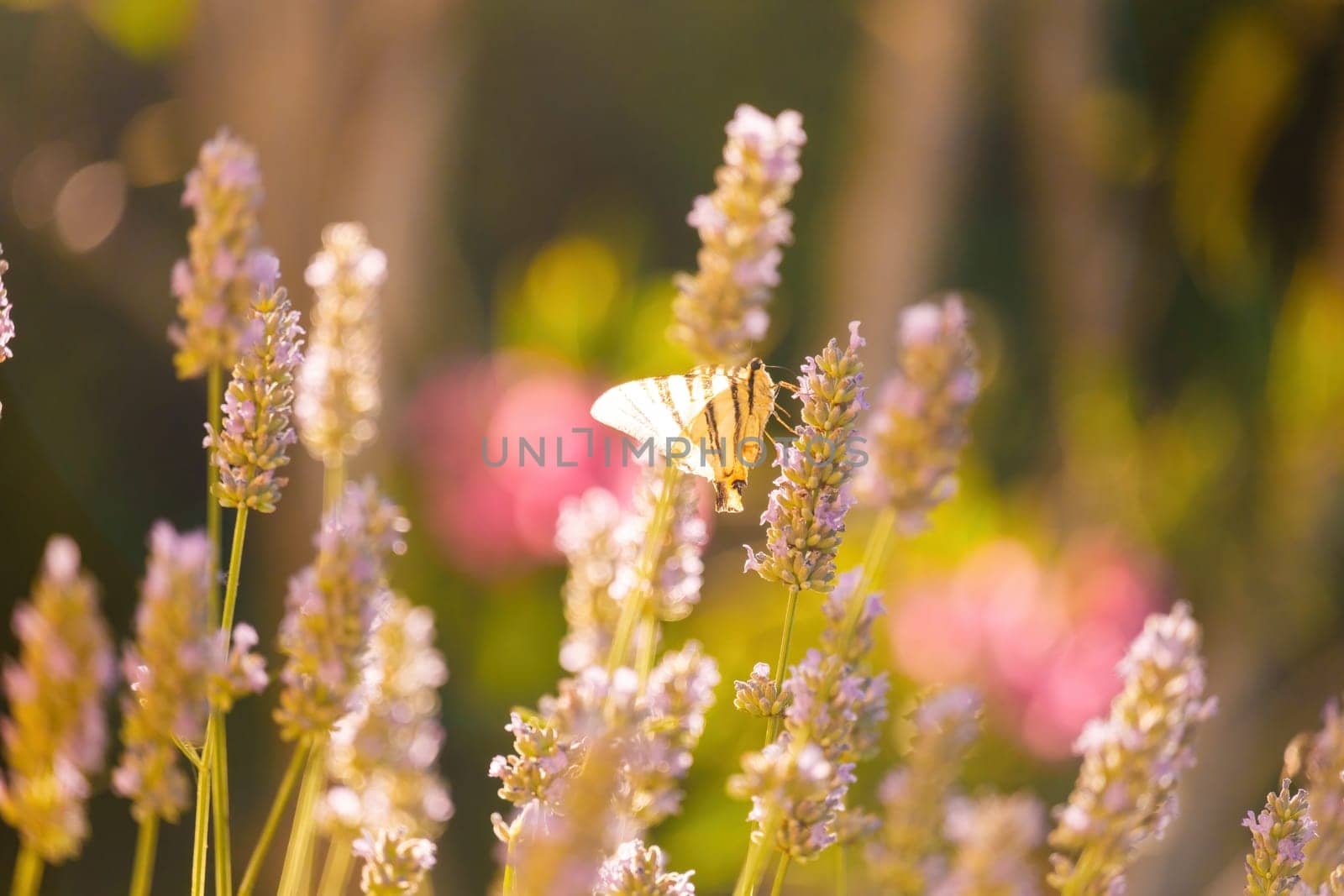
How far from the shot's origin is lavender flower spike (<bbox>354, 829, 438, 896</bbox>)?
1.04ft

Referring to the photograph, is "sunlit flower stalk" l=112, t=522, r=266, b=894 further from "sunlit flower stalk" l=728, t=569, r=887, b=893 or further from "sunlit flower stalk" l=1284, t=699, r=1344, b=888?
"sunlit flower stalk" l=1284, t=699, r=1344, b=888

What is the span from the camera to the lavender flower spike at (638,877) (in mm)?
333

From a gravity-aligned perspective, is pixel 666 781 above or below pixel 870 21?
below

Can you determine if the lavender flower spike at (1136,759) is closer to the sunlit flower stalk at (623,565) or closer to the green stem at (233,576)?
the sunlit flower stalk at (623,565)

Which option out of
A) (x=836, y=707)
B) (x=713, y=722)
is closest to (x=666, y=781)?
(x=836, y=707)

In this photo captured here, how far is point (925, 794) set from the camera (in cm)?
29

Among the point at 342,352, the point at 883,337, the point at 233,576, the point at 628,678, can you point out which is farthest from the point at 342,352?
the point at 883,337

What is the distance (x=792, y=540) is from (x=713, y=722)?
830 mm

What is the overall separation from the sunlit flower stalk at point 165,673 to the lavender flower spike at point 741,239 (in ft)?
0.53

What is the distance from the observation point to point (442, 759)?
5.02 ft

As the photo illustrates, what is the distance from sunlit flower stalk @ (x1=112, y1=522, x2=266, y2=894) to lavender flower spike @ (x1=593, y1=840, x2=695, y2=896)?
136mm

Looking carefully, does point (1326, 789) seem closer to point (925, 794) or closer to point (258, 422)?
point (925, 794)

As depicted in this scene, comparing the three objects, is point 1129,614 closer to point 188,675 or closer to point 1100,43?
→ point 1100,43

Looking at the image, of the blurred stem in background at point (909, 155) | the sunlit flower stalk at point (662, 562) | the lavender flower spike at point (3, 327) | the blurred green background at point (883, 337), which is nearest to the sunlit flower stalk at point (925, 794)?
the sunlit flower stalk at point (662, 562)
